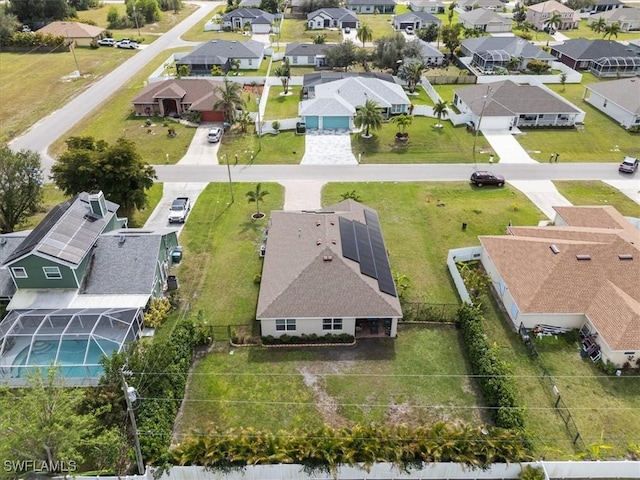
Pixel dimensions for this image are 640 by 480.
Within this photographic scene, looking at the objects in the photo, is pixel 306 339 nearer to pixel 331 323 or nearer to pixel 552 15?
pixel 331 323

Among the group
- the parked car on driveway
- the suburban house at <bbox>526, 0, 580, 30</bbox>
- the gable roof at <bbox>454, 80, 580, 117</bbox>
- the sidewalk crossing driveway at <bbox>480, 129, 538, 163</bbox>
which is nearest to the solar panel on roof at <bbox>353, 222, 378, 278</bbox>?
the sidewalk crossing driveway at <bbox>480, 129, 538, 163</bbox>

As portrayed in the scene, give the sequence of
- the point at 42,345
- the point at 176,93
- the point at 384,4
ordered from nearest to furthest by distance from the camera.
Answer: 1. the point at 42,345
2. the point at 176,93
3. the point at 384,4

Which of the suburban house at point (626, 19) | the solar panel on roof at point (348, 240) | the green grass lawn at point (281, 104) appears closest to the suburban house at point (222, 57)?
the green grass lawn at point (281, 104)

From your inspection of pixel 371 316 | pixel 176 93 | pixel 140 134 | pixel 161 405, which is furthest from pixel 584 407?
pixel 176 93

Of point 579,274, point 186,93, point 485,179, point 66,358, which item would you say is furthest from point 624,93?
point 66,358

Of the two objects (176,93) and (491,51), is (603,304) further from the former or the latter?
(491,51)

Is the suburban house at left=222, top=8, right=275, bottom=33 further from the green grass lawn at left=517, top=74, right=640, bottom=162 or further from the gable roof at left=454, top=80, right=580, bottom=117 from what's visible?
the green grass lawn at left=517, top=74, right=640, bottom=162
